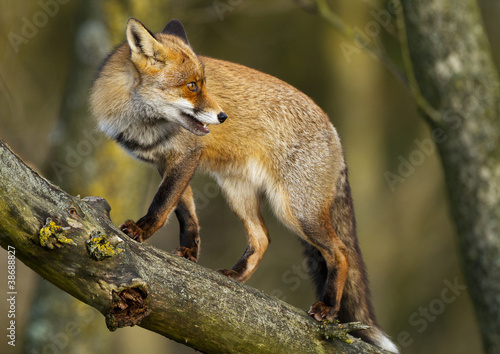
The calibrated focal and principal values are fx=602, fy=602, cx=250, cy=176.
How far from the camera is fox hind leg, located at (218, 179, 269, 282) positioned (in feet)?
18.3

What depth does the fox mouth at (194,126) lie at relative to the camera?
4641 millimetres

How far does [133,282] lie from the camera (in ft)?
11.0

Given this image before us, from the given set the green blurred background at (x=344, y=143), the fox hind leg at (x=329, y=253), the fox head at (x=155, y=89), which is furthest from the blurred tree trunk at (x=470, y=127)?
the green blurred background at (x=344, y=143)

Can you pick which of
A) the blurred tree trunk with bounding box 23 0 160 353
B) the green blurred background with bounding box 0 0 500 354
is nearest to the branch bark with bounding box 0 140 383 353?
the blurred tree trunk with bounding box 23 0 160 353

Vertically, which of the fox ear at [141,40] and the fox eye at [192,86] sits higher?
the fox ear at [141,40]

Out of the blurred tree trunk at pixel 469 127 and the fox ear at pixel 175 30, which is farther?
the blurred tree trunk at pixel 469 127

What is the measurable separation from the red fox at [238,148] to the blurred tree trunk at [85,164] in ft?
5.77

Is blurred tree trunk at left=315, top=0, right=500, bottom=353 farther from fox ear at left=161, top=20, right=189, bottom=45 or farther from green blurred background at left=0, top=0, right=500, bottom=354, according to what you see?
green blurred background at left=0, top=0, right=500, bottom=354

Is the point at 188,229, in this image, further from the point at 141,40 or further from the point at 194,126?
the point at 141,40

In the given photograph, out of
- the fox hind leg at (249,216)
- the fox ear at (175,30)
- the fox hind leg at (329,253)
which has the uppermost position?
the fox ear at (175,30)

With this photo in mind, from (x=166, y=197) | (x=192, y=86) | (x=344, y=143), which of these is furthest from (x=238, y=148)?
(x=344, y=143)

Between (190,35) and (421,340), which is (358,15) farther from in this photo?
(421,340)

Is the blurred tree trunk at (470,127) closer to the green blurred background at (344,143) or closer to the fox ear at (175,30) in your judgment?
the fox ear at (175,30)

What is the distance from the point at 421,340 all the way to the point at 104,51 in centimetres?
919
